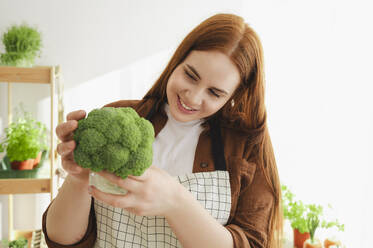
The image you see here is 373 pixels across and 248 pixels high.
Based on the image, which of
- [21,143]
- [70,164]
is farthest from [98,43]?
[70,164]

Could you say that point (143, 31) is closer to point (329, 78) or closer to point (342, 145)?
point (329, 78)

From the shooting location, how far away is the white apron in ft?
2.92

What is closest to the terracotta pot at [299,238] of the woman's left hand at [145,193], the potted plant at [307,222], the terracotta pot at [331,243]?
the potted plant at [307,222]

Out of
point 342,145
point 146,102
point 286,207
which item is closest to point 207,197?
point 146,102

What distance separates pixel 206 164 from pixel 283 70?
58.1 inches

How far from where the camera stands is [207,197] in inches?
35.6

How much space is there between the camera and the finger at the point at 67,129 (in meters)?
0.61

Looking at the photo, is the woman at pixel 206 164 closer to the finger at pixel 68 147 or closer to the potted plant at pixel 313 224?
the finger at pixel 68 147

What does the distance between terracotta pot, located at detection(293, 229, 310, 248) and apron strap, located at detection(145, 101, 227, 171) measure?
1302 mm

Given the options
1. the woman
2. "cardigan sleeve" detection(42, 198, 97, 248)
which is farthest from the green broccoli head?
"cardigan sleeve" detection(42, 198, 97, 248)

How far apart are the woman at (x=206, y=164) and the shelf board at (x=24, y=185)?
0.91 metres

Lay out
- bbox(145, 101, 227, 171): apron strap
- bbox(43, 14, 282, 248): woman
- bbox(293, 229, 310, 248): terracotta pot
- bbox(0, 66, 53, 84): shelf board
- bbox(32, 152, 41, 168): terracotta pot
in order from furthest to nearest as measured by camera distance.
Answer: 1. bbox(293, 229, 310, 248): terracotta pot
2. bbox(32, 152, 41, 168): terracotta pot
3. bbox(0, 66, 53, 84): shelf board
4. bbox(145, 101, 227, 171): apron strap
5. bbox(43, 14, 282, 248): woman

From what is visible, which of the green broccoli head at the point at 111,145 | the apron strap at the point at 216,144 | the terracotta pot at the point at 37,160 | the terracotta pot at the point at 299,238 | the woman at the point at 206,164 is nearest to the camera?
the green broccoli head at the point at 111,145

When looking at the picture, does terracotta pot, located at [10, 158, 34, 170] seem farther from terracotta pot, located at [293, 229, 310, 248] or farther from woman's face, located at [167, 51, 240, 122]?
terracotta pot, located at [293, 229, 310, 248]
